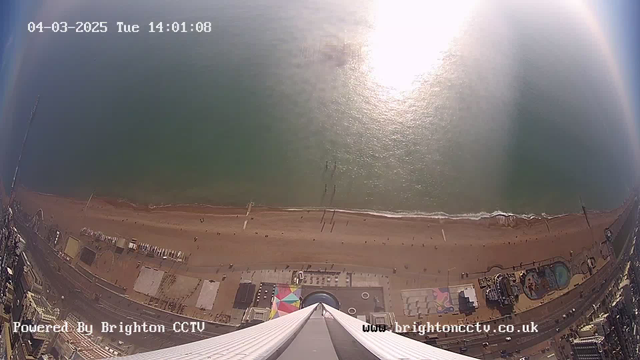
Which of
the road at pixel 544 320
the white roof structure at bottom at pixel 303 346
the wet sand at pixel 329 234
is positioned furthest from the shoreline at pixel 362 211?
the white roof structure at bottom at pixel 303 346

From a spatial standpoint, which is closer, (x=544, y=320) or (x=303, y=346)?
(x=303, y=346)

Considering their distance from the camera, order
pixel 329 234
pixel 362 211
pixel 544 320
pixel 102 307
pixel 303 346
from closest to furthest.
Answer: pixel 303 346 → pixel 544 320 → pixel 102 307 → pixel 329 234 → pixel 362 211

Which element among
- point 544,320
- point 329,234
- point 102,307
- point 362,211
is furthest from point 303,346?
point 544,320

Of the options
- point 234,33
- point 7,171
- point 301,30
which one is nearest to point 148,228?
point 7,171

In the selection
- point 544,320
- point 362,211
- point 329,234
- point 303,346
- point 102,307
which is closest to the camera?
point 303,346

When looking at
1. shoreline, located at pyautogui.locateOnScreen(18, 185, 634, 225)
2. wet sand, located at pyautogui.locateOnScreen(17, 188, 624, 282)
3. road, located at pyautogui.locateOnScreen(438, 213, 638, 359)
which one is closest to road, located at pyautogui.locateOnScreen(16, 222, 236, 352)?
wet sand, located at pyautogui.locateOnScreen(17, 188, 624, 282)

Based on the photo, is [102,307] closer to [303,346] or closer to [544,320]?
[303,346]

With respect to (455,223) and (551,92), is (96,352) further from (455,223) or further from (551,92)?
(551,92)

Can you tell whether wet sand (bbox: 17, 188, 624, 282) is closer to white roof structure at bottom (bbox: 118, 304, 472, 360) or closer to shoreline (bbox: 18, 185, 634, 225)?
shoreline (bbox: 18, 185, 634, 225)

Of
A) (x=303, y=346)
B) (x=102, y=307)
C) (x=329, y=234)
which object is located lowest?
(x=303, y=346)
